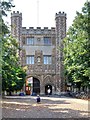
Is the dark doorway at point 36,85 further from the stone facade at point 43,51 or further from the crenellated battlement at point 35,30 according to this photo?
the crenellated battlement at point 35,30

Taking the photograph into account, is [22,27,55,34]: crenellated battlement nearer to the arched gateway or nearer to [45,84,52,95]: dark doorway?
the arched gateway

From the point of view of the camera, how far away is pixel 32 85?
75000 mm

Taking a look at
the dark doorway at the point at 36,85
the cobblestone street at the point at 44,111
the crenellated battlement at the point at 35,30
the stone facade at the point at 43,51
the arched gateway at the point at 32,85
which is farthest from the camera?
the crenellated battlement at the point at 35,30

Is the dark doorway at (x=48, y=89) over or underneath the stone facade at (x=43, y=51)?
underneath

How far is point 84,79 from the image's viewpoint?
42281mm

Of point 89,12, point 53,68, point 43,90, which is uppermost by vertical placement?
point 89,12

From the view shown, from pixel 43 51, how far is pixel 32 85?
7.79m

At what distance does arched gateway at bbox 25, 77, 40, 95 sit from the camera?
74438mm

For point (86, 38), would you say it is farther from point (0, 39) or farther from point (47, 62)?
point (47, 62)

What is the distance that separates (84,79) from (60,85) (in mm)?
31216

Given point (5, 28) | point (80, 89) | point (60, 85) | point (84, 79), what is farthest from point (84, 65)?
point (60, 85)

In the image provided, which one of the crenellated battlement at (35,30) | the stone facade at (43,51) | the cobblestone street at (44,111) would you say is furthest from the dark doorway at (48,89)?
Answer: the cobblestone street at (44,111)

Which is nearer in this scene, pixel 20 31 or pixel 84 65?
pixel 84 65

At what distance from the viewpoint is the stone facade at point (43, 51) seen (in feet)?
244
